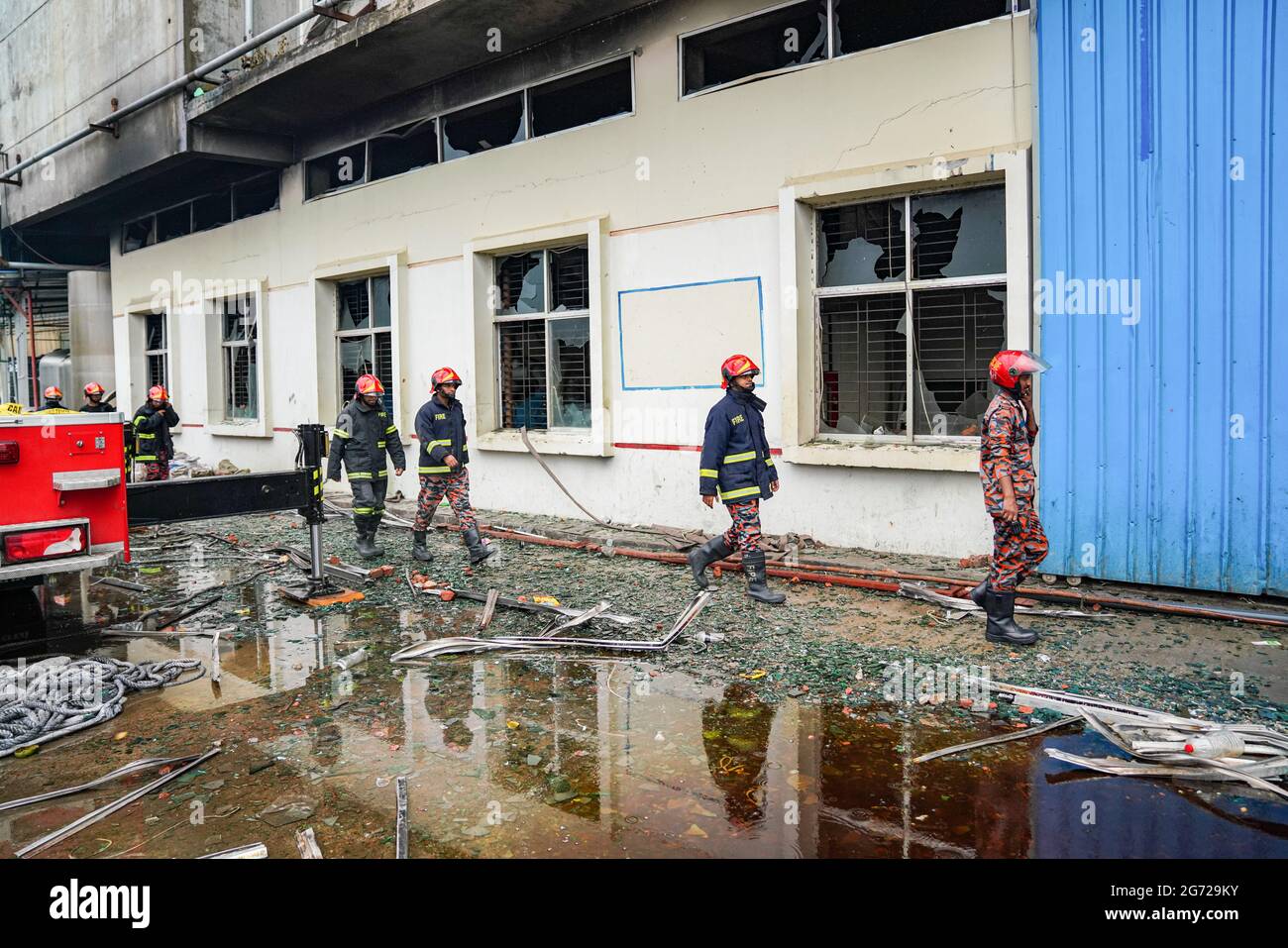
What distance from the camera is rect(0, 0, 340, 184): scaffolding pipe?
10.7 m

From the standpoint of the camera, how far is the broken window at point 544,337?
10891 mm

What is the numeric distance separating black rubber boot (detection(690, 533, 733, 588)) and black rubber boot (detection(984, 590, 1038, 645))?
2.15 meters

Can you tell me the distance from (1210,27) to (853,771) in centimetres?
576

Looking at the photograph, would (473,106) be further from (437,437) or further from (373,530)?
(373,530)

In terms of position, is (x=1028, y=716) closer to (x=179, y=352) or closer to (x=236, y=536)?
(x=236, y=536)

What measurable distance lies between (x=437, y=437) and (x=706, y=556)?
9.81 feet

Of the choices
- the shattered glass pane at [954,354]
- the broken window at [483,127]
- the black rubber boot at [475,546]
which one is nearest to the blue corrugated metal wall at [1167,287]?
the shattered glass pane at [954,354]

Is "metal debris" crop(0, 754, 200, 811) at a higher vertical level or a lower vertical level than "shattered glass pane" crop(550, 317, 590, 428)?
lower

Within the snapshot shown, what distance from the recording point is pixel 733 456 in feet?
23.6

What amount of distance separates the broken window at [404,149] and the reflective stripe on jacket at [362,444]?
450 cm

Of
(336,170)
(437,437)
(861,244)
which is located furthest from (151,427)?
(861,244)

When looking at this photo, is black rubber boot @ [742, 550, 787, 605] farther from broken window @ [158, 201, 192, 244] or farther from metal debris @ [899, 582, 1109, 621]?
broken window @ [158, 201, 192, 244]

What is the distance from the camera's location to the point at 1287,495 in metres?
6.25

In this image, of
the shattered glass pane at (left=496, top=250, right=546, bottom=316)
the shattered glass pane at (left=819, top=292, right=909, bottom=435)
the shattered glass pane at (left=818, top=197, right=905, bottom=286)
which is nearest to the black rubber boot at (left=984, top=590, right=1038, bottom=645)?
the shattered glass pane at (left=819, top=292, right=909, bottom=435)
